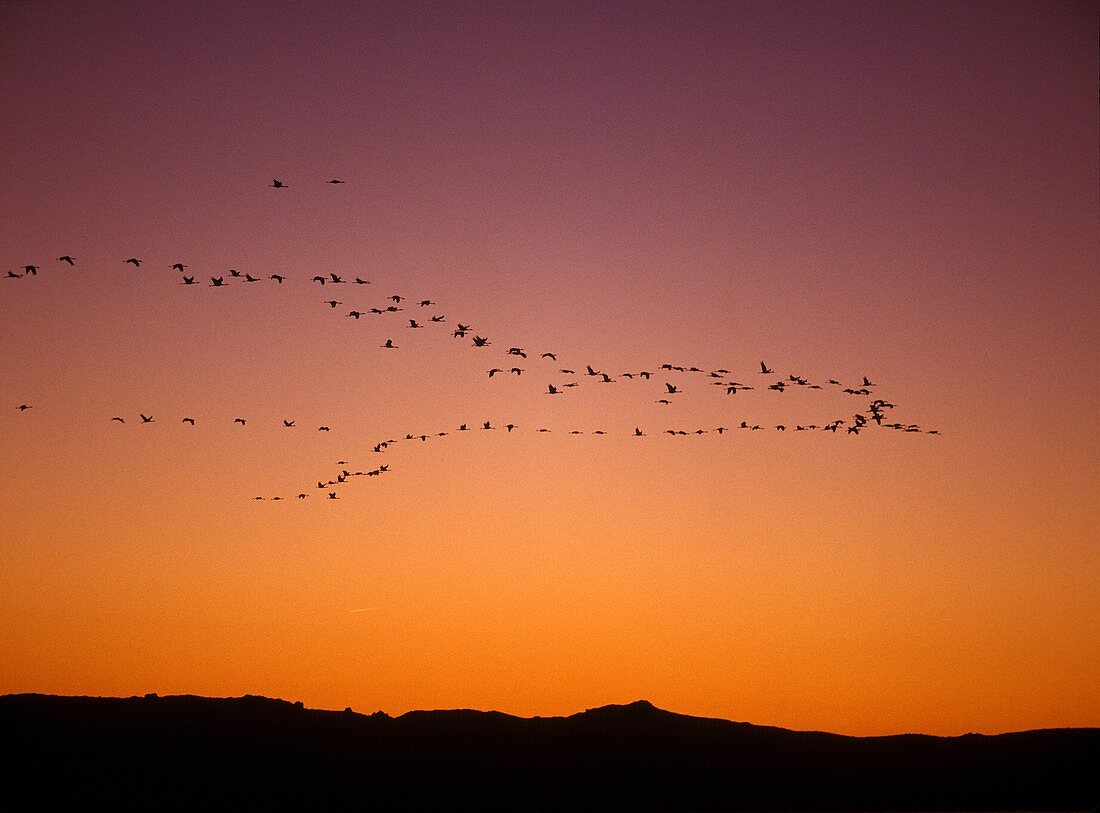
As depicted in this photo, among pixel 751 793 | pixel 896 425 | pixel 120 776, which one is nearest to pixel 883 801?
pixel 751 793

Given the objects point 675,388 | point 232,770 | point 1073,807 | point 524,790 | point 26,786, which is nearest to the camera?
point 675,388

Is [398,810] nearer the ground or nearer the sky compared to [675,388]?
nearer the ground

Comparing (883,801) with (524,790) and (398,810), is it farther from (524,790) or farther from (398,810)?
(398,810)

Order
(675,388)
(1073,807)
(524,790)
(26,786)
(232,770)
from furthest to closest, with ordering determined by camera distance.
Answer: (1073,807) < (524,790) < (232,770) < (26,786) < (675,388)

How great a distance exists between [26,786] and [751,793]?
98.5 meters

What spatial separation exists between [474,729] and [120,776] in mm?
48452

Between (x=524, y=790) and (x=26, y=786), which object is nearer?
(x=26, y=786)

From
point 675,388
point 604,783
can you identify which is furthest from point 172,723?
point 675,388

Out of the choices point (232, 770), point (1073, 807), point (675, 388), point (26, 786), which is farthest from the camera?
point (1073, 807)

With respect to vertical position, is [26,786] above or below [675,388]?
below

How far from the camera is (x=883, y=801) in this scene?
19112 centimetres

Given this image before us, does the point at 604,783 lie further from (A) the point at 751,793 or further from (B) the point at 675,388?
(B) the point at 675,388

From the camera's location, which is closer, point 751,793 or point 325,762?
point 325,762

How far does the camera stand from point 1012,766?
197 m
